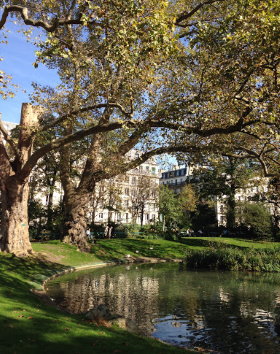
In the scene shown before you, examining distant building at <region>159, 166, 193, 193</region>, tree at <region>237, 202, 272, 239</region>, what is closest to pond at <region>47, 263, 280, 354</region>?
tree at <region>237, 202, 272, 239</region>

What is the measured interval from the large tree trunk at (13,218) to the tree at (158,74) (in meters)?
0.06

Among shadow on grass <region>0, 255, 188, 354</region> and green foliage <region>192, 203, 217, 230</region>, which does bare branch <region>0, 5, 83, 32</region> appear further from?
green foliage <region>192, 203, 217, 230</region>

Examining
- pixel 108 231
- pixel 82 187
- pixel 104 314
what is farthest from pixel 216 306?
pixel 108 231

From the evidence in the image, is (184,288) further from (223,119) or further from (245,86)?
(245,86)

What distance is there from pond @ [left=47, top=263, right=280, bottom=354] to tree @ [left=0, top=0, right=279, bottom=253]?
7.16 m

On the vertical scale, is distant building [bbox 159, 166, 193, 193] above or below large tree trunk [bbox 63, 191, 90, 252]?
above

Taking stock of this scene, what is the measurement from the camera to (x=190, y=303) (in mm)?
14062

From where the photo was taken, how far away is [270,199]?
50500mm

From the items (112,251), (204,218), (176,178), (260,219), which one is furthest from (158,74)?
(176,178)

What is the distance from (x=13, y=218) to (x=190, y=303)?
39.9ft

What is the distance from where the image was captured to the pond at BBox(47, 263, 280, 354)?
979 centimetres

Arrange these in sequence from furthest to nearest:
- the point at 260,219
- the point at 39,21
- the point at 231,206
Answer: the point at 231,206 < the point at 260,219 < the point at 39,21

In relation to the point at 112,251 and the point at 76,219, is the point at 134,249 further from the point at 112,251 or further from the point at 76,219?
the point at 76,219

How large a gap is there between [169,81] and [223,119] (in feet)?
12.2
